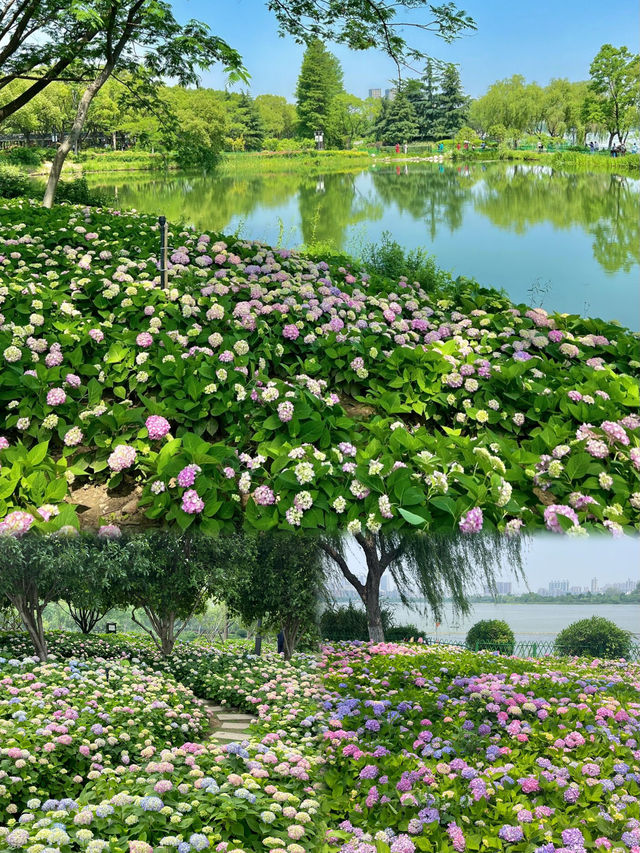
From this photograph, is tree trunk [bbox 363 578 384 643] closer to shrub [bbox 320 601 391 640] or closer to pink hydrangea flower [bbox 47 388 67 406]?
shrub [bbox 320 601 391 640]

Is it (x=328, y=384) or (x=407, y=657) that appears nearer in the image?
(x=407, y=657)

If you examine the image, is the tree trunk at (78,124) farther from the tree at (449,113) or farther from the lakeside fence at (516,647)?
the lakeside fence at (516,647)

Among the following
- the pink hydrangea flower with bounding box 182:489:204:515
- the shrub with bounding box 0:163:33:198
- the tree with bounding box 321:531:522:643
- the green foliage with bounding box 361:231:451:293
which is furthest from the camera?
the shrub with bounding box 0:163:33:198

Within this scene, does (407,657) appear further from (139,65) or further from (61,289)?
(139,65)

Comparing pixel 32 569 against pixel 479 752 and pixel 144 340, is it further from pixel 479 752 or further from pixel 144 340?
pixel 479 752

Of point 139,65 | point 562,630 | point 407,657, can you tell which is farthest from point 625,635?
point 139,65

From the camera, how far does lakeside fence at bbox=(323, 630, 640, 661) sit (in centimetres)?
289

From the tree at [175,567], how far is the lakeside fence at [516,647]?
637 mm

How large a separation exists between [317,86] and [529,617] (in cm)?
1116

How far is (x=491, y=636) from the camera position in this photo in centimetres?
302

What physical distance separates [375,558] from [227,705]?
147cm

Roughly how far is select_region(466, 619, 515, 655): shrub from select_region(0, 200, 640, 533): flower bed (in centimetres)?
43

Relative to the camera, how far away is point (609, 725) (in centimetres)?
296

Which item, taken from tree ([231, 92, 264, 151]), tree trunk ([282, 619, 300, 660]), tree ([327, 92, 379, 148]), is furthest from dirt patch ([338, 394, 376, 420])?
tree ([231, 92, 264, 151])
